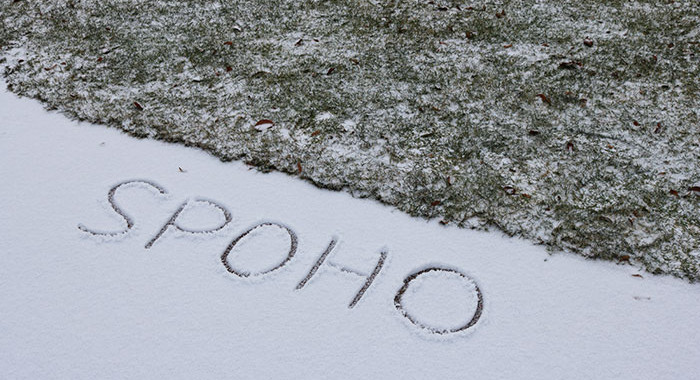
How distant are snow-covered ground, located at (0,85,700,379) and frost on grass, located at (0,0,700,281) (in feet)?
0.68

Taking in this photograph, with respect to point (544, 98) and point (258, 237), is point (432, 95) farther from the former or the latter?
point (258, 237)

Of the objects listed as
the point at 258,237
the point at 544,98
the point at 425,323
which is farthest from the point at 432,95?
the point at 425,323

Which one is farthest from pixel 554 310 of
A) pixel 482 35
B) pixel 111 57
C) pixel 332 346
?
pixel 111 57

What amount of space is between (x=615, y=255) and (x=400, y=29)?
97.0 inches

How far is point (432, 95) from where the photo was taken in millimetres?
3438

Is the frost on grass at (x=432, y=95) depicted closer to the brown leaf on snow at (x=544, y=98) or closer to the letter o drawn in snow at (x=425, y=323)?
the brown leaf on snow at (x=544, y=98)

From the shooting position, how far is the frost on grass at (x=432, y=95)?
2.68 meters

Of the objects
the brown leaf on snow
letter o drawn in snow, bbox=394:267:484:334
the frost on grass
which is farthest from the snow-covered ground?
the brown leaf on snow

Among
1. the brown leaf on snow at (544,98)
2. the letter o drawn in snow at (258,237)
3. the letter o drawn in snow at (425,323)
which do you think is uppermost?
the brown leaf on snow at (544,98)

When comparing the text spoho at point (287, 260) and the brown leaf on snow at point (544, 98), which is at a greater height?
the brown leaf on snow at point (544, 98)

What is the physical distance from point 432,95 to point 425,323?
68.3 inches

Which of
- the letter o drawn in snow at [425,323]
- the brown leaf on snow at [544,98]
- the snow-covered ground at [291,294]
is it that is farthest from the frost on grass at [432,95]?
the letter o drawn in snow at [425,323]

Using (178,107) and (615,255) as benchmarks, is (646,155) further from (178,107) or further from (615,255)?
(178,107)

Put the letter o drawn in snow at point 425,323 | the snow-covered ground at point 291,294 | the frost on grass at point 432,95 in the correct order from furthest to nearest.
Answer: the frost on grass at point 432,95 → the letter o drawn in snow at point 425,323 → the snow-covered ground at point 291,294
